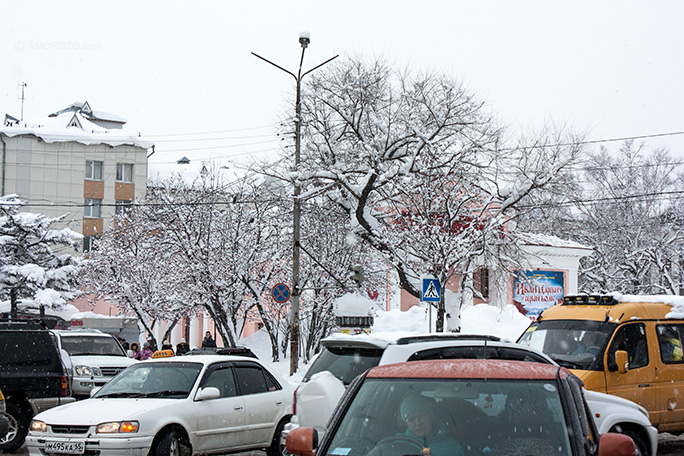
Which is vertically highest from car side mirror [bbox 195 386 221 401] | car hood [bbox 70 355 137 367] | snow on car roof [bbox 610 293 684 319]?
snow on car roof [bbox 610 293 684 319]

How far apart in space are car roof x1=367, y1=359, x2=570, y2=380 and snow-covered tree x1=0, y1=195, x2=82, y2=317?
38.0 m

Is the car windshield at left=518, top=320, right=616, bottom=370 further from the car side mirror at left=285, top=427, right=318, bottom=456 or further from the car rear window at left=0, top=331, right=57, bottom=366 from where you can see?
the car rear window at left=0, top=331, right=57, bottom=366

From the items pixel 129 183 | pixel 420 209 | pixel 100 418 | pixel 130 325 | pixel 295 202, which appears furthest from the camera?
pixel 129 183

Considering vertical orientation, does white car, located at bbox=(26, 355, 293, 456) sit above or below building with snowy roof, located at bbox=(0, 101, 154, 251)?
below

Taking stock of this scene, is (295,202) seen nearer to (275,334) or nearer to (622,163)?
(275,334)

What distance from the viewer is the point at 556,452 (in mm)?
4227

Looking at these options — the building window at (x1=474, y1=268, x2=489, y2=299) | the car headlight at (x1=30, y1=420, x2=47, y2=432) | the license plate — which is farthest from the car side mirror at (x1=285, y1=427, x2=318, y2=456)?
the building window at (x1=474, y1=268, x2=489, y2=299)

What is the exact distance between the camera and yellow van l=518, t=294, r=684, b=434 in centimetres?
1059

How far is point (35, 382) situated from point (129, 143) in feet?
155

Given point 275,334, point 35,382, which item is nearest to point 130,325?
point 275,334

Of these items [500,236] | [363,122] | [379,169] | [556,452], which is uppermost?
[363,122]

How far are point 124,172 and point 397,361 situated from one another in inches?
2086

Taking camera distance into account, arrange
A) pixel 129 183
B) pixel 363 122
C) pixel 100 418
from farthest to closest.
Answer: pixel 129 183 < pixel 363 122 < pixel 100 418

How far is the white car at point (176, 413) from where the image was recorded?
29.0 feet
